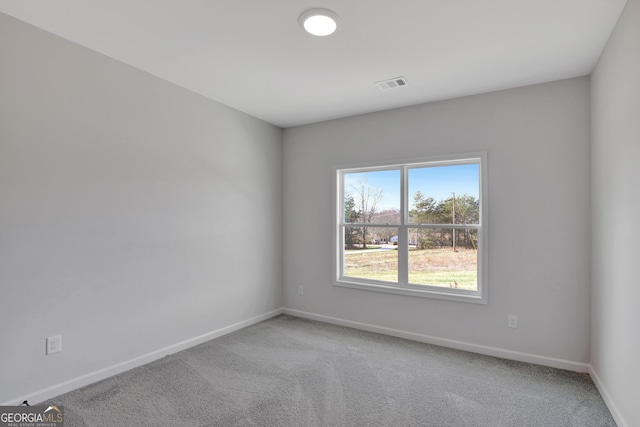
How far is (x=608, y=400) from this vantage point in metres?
2.24

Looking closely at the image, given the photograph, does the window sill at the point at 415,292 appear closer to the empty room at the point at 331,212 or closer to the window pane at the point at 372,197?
the empty room at the point at 331,212

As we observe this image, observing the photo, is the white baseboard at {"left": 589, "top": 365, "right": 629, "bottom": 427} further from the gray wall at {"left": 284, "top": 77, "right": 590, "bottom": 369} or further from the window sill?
the window sill

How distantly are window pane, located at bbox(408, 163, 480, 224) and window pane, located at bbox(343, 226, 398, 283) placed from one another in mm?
406

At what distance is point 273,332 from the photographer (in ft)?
12.2

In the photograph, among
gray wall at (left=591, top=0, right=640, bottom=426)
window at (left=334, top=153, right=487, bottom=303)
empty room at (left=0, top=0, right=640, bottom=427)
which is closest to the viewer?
gray wall at (left=591, top=0, right=640, bottom=426)

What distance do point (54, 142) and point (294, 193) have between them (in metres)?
2.67

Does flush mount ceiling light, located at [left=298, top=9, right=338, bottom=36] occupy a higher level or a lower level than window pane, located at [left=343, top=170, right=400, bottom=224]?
higher

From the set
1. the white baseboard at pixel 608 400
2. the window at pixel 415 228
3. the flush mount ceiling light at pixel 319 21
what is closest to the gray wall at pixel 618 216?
the white baseboard at pixel 608 400

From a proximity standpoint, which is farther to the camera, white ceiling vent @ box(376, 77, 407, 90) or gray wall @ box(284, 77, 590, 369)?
white ceiling vent @ box(376, 77, 407, 90)

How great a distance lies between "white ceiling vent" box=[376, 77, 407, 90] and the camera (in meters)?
2.95

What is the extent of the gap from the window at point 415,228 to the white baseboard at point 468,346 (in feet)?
1.49

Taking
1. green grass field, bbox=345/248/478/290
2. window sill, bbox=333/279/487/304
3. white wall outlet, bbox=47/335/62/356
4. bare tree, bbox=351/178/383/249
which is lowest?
white wall outlet, bbox=47/335/62/356

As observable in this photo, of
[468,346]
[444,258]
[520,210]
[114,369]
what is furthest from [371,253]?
[114,369]

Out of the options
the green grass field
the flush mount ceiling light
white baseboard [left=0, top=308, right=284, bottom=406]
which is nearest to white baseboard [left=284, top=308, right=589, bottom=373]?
the green grass field
